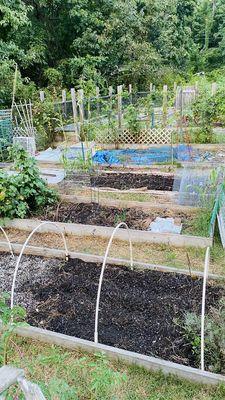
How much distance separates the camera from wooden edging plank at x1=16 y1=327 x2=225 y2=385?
2.39m

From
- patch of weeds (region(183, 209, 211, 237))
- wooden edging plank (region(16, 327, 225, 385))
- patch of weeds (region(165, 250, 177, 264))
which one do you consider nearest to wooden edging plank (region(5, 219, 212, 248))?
patch of weeds (region(165, 250, 177, 264))

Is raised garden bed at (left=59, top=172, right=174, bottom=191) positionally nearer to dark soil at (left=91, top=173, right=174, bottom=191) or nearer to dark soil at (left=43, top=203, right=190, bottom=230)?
dark soil at (left=91, top=173, right=174, bottom=191)

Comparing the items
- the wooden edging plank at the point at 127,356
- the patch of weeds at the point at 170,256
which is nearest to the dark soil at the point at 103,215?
the patch of weeds at the point at 170,256

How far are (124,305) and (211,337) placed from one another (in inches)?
36.9

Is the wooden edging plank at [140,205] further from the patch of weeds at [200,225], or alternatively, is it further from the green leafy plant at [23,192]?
the green leafy plant at [23,192]

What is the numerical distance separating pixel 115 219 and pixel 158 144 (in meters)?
5.09

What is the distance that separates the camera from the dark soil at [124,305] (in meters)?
2.87

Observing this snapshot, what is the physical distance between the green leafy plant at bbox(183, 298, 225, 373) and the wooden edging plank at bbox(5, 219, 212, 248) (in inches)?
54.9

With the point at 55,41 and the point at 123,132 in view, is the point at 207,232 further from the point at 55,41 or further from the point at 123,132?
the point at 55,41

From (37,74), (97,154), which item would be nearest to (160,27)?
(37,74)

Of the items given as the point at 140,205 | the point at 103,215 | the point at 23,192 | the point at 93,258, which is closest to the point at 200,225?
the point at 140,205

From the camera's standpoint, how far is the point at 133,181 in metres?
6.66

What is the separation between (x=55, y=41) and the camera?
16.6 meters

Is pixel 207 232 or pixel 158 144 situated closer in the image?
pixel 207 232
